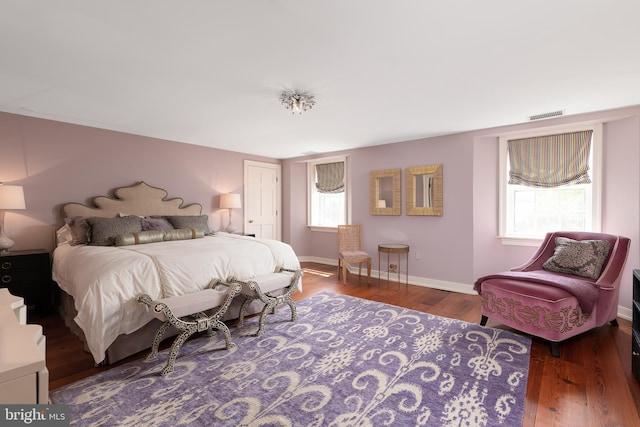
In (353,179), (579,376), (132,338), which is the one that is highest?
(353,179)

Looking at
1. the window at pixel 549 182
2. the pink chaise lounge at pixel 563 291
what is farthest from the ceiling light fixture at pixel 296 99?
the window at pixel 549 182

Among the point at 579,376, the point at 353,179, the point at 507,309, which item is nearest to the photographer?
the point at 579,376

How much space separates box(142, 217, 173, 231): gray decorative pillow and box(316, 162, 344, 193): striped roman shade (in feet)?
10.3

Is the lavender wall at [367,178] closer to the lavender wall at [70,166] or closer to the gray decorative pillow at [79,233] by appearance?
the lavender wall at [70,166]

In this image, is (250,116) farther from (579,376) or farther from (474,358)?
(579,376)

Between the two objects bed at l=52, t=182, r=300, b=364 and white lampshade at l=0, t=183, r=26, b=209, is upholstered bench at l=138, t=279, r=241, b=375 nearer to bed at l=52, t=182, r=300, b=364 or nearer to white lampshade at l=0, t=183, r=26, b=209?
bed at l=52, t=182, r=300, b=364

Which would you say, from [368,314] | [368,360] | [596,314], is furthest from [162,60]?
[596,314]

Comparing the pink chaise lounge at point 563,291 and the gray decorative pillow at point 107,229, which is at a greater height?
the gray decorative pillow at point 107,229

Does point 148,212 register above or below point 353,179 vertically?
below

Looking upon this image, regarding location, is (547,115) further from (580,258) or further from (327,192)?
(327,192)

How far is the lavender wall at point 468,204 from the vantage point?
11.0ft

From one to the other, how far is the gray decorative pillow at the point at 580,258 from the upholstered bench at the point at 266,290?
271 centimetres

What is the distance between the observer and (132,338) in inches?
98.3

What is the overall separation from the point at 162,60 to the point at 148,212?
286cm
